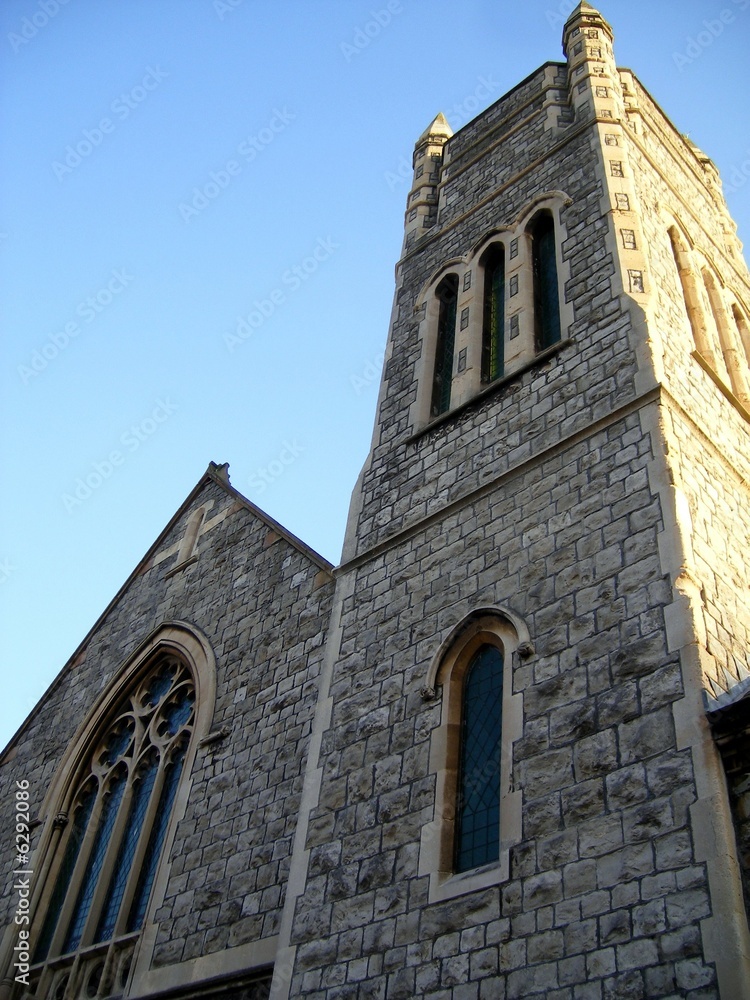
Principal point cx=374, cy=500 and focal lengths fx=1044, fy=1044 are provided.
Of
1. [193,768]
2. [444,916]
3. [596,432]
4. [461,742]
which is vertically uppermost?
[596,432]

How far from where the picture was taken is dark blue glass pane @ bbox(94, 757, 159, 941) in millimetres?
10055

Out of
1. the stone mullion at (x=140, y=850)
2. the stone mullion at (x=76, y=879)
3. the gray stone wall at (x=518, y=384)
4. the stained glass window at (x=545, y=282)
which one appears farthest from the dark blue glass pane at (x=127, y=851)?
the stained glass window at (x=545, y=282)

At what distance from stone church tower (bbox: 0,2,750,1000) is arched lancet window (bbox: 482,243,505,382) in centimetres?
→ 5

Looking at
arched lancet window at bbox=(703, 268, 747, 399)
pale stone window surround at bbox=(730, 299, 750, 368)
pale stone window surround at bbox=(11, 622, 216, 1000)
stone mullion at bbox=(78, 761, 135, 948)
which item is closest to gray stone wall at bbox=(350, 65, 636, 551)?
arched lancet window at bbox=(703, 268, 747, 399)

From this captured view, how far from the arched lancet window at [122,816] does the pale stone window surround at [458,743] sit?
12.8 feet

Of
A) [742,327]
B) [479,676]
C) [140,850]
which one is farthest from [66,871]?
[742,327]

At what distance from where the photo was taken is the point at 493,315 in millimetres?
12023

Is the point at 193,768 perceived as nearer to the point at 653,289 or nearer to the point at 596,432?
the point at 596,432

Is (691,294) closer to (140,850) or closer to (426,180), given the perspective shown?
(426,180)

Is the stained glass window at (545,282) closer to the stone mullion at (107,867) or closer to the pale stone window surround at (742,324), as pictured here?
the pale stone window surround at (742,324)

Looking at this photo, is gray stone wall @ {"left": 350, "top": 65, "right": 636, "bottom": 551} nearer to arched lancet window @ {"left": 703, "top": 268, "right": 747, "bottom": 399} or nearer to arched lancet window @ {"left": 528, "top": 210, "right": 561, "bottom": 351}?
arched lancet window @ {"left": 528, "top": 210, "right": 561, "bottom": 351}

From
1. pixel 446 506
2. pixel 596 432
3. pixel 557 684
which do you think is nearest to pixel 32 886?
pixel 446 506

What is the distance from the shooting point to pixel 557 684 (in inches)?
277

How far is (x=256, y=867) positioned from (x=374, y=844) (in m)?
1.81
